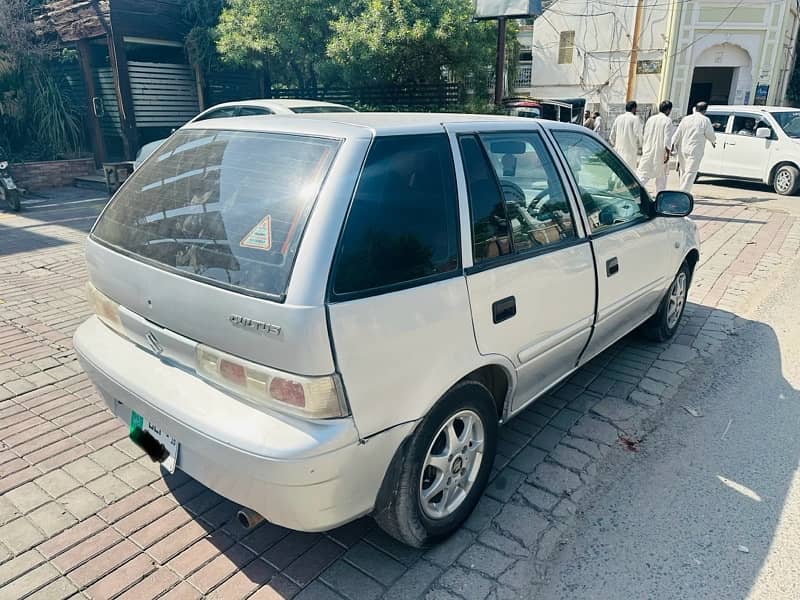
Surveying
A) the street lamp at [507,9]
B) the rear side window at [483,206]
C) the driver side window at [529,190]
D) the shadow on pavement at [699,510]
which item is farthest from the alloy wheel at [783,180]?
the rear side window at [483,206]

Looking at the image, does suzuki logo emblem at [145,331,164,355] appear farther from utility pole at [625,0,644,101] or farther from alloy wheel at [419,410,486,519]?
utility pole at [625,0,644,101]

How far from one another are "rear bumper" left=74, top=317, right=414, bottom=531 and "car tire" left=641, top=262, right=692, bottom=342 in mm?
3162

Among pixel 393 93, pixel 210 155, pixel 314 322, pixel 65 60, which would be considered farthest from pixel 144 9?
pixel 314 322

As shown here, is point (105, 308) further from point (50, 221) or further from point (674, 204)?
point (50, 221)

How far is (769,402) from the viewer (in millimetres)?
3990

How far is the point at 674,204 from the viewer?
400cm

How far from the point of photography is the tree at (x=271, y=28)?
525 inches

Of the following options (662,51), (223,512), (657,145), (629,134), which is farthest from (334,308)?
(662,51)

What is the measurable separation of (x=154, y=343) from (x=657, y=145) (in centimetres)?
960

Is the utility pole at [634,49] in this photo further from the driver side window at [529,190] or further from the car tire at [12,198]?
the driver side window at [529,190]

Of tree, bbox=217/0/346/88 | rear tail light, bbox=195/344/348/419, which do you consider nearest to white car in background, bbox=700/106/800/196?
tree, bbox=217/0/346/88

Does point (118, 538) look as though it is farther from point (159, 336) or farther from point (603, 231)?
point (603, 231)

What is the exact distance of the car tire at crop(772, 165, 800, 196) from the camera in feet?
41.8

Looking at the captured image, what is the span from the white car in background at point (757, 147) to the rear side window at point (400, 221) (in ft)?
43.9
